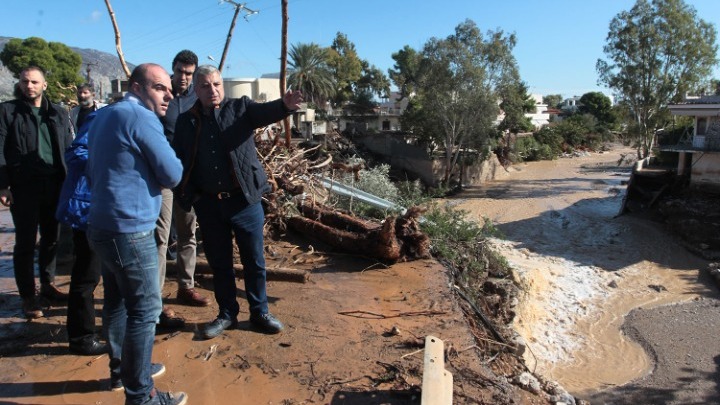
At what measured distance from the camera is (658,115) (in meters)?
29.5

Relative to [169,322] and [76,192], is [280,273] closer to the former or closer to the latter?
[169,322]

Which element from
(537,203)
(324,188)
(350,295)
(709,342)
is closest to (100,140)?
(350,295)

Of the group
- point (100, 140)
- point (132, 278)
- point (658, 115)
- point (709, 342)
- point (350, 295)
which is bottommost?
point (709, 342)

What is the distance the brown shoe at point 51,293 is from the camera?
404 centimetres

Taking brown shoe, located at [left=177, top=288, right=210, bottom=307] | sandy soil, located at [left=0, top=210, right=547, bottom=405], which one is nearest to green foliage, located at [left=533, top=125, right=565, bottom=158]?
sandy soil, located at [left=0, top=210, right=547, bottom=405]

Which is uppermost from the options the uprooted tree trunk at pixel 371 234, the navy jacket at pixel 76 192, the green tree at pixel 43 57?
the green tree at pixel 43 57

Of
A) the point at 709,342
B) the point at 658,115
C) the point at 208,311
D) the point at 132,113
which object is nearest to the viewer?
the point at 132,113

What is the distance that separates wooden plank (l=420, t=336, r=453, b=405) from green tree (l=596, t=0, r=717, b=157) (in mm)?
31462

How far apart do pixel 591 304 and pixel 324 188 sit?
9676 mm

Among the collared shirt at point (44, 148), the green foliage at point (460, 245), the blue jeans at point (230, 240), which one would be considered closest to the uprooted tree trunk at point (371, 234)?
the green foliage at point (460, 245)

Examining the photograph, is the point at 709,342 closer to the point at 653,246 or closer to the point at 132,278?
the point at 653,246

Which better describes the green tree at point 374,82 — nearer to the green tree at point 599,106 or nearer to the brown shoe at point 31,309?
the green tree at point 599,106

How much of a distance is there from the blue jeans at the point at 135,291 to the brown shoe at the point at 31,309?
181 centimetres

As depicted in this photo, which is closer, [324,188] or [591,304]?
[324,188]
